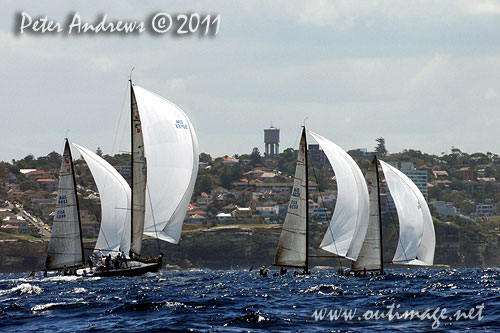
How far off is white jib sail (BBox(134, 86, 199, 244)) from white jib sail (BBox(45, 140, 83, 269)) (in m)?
7.61

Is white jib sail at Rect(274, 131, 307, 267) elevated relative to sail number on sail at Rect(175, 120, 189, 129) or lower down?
lower down

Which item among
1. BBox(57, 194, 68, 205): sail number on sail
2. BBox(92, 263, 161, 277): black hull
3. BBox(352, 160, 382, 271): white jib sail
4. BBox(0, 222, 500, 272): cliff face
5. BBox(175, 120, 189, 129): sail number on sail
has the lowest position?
BBox(0, 222, 500, 272): cliff face

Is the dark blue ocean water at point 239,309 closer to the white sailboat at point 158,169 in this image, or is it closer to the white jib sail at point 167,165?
the white jib sail at point 167,165

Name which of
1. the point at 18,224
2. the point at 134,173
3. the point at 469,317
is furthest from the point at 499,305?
the point at 18,224

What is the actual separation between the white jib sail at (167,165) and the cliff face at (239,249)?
341 ft

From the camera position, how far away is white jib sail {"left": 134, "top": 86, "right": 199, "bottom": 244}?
53312 mm

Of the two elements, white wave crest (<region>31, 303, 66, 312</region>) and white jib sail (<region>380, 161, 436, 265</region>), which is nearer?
white wave crest (<region>31, 303, 66, 312</region>)

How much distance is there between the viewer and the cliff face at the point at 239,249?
505 ft

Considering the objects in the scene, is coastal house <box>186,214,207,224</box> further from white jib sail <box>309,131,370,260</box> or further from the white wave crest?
the white wave crest

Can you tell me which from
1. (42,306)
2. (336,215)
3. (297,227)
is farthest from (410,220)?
(42,306)

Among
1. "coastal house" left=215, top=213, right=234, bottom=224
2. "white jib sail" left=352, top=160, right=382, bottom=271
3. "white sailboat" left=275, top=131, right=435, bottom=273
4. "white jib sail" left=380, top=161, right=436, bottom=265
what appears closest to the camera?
"white sailboat" left=275, top=131, right=435, bottom=273

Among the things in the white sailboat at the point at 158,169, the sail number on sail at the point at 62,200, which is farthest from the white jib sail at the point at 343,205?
the sail number on sail at the point at 62,200

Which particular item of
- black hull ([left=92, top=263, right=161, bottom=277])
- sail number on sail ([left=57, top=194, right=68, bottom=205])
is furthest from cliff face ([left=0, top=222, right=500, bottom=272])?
black hull ([left=92, top=263, right=161, bottom=277])

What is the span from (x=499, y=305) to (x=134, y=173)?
2935 centimetres
